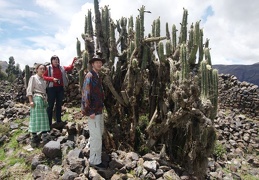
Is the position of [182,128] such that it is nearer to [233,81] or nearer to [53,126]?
[53,126]

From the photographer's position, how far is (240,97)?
1616 centimetres

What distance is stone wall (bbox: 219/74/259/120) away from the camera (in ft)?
52.2

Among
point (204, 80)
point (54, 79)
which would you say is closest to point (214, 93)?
point (204, 80)

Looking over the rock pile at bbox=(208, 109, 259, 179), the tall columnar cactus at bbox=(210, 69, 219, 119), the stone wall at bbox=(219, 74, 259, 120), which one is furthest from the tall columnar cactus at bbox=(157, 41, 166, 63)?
the stone wall at bbox=(219, 74, 259, 120)

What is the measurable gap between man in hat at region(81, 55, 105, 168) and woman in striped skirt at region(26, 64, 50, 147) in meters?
2.05

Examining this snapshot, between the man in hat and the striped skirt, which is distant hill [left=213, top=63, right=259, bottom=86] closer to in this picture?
the striped skirt

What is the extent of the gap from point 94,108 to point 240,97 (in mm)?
13435

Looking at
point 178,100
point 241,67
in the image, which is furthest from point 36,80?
point 241,67

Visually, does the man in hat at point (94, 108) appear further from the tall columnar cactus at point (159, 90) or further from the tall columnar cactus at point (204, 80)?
the tall columnar cactus at point (204, 80)

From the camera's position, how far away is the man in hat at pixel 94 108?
5094 mm

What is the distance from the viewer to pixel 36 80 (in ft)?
22.1

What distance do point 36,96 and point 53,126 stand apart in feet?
3.91

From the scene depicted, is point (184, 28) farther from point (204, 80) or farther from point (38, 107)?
point (38, 107)

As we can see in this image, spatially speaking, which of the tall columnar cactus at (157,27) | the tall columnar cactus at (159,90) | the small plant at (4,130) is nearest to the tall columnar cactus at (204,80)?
the tall columnar cactus at (159,90)
